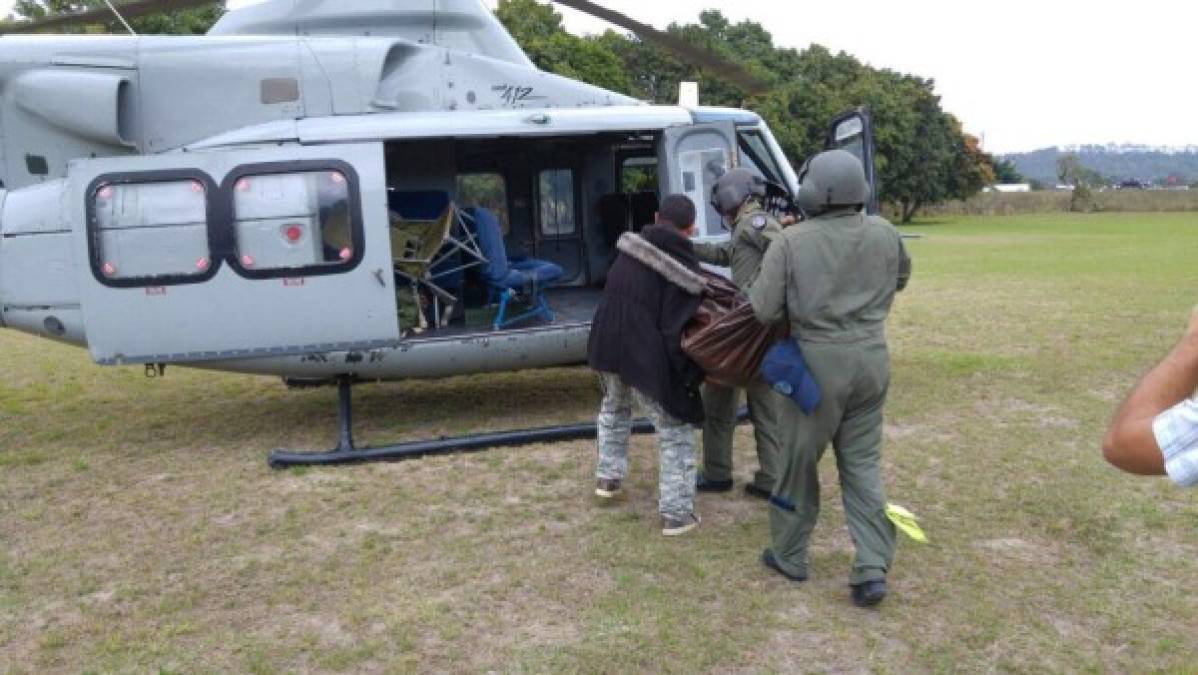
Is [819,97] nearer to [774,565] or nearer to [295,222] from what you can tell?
[295,222]

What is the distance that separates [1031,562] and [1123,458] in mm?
3238

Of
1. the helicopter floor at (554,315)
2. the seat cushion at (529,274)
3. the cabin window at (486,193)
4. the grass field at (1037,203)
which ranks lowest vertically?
the grass field at (1037,203)

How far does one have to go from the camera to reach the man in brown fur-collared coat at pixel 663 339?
4930mm

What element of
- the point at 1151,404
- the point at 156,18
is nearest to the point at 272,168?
the point at 1151,404

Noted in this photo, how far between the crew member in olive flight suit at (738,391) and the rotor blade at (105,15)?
387 centimetres

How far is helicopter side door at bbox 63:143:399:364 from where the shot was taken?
Answer: 244 inches

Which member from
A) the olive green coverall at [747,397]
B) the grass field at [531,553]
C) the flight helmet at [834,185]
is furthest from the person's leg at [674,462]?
the flight helmet at [834,185]

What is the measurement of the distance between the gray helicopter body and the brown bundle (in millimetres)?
2061

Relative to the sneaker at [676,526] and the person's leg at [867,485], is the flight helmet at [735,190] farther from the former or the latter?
the sneaker at [676,526]

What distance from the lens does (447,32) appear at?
7773mm

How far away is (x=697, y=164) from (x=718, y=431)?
2278 mm

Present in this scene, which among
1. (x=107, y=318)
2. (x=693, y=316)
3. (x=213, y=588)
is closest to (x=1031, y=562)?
(x=693, y=316)

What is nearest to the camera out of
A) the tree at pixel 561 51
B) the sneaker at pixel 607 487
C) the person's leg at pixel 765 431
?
the person's leg at pixel 765 431

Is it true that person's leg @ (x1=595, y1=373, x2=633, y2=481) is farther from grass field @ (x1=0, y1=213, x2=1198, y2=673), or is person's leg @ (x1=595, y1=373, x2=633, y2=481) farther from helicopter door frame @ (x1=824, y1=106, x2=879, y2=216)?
helicopter door frame @ (x1=824, y1=106, x2=879, y2=216)
